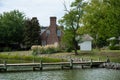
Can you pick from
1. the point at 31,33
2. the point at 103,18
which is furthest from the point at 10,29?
the point at 103,18

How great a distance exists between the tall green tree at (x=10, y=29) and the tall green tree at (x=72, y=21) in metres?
31.1

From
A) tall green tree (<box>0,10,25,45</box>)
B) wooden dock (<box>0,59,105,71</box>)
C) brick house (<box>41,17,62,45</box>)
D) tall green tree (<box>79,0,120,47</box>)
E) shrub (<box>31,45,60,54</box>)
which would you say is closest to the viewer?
wooden dock (<box>0,59,105,71</box>)

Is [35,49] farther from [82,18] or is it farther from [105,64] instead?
[105,64]

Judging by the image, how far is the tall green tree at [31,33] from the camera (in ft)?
301

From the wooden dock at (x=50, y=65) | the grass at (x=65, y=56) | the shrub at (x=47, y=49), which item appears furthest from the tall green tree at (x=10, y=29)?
the wooden dock at (x=50, y=65)

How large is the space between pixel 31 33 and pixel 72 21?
982 inches

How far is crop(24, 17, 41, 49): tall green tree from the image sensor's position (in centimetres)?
9175

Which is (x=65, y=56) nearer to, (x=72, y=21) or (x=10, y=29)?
(x=72, y=21)

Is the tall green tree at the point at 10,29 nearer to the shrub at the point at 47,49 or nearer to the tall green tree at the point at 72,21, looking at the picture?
the shrub at the point at 47,49

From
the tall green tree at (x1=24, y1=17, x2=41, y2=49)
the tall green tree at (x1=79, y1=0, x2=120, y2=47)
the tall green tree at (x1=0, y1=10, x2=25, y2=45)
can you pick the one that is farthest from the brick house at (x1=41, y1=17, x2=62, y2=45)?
the tall green tree at (x1=79, y1=0, x2=120, y2=47)

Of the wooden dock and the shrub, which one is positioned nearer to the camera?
the wooden dock

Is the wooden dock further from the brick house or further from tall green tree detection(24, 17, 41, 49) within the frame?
tall green tree detection(24, 17, 41, 49)

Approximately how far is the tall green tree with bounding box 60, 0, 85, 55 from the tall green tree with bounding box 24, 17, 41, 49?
23.3m

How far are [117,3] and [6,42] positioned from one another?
46.8 meters
